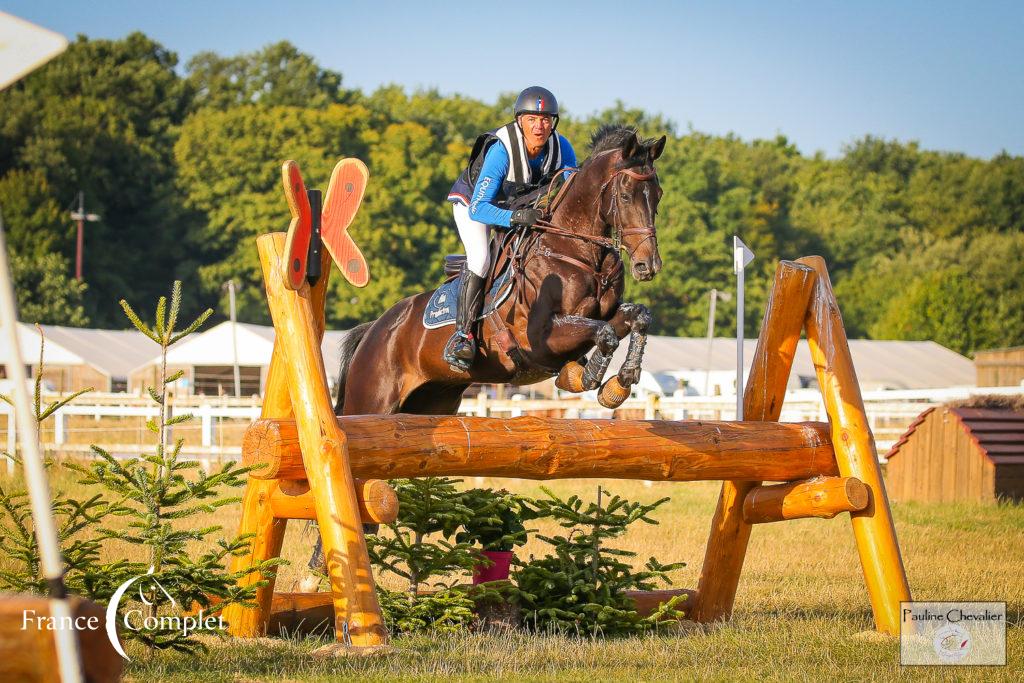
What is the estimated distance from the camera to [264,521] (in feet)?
17.5

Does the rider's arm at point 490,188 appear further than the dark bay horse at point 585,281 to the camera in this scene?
Yes

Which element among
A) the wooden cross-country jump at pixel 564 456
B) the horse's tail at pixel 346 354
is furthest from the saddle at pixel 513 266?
the horse's tail at pixel 346 354

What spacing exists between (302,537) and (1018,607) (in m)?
5.71

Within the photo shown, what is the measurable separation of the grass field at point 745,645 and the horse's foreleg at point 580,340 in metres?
1.43

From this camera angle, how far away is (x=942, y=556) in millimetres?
8758

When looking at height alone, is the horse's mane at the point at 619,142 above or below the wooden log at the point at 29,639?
above

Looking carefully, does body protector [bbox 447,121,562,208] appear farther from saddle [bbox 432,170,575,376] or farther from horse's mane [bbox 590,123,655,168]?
horse's mane [bbox 590,123,655,168]

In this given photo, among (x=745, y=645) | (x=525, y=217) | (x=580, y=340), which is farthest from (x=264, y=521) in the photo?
(x=525, y=217)

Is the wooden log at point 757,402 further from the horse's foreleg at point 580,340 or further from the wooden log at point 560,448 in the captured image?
the horse's foreleg at point 580,340

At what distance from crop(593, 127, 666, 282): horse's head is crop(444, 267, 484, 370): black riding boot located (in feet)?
2.92

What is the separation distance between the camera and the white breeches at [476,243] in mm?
6914

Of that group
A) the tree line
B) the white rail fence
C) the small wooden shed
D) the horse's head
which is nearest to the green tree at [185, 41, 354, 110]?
the tree line

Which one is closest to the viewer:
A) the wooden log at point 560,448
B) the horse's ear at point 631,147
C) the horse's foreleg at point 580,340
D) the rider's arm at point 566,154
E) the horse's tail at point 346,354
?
the wooden log at point 560,448

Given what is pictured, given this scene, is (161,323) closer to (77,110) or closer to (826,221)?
(77,110)
